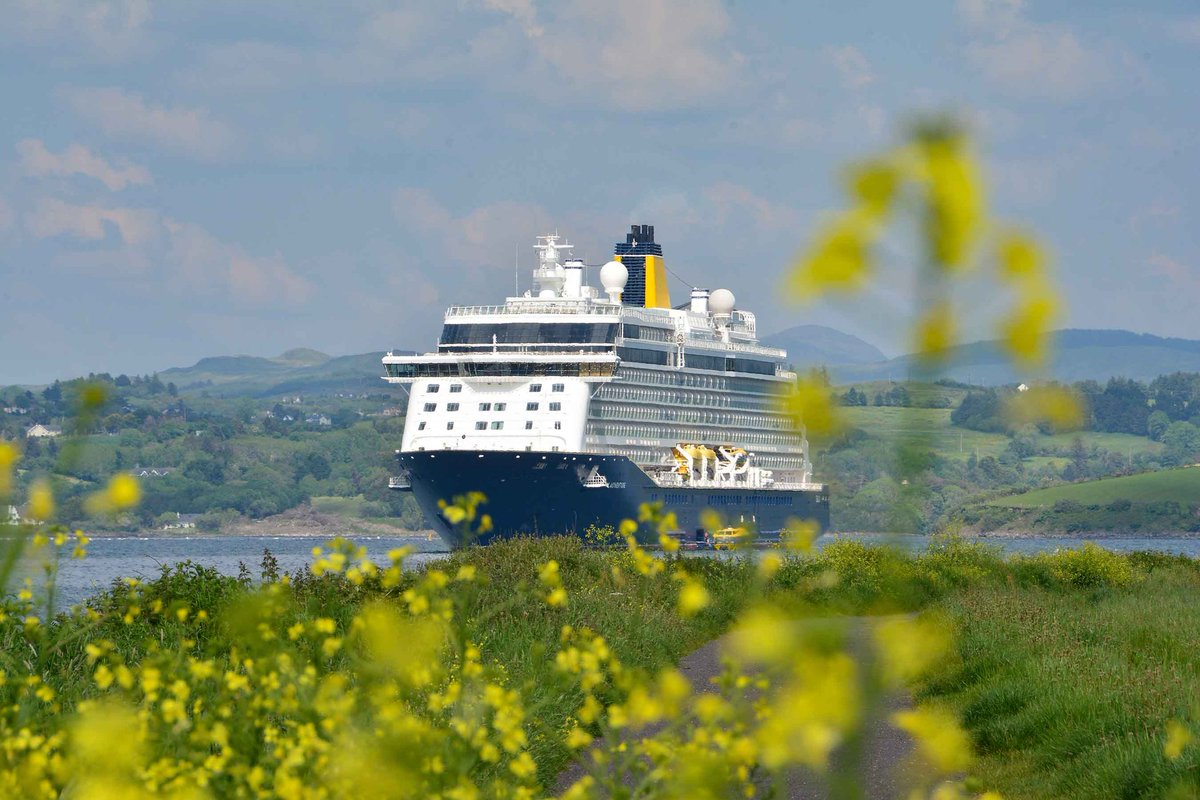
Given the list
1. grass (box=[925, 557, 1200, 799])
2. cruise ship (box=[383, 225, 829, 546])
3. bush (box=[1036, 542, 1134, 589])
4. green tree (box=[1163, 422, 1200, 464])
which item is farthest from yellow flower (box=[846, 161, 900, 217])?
green tree (box=[1163, 422, 1200, 464])

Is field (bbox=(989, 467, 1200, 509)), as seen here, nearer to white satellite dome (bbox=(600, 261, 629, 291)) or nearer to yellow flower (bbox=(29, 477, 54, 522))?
white satellite dome (bbox=(600, 261, 629, 291))

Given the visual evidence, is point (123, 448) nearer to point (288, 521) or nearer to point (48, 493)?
point (288, 521)

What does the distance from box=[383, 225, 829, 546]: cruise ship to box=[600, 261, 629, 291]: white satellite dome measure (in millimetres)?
63

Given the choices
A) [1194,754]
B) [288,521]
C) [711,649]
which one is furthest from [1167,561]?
[288,521]

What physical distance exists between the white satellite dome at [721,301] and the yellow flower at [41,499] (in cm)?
7169

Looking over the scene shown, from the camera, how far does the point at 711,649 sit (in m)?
19.3

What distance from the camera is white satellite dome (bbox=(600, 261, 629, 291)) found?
7156 centimetres

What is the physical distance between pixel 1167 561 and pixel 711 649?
62.0 feet

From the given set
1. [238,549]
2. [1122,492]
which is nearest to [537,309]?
[238,549]

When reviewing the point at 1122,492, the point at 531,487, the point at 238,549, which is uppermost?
the point at 1122,492

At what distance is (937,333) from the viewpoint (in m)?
2.99

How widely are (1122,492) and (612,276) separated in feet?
278

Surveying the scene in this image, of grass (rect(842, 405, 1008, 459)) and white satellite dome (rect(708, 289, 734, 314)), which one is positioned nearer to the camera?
grass (rect(842, 405, 1008, 459))

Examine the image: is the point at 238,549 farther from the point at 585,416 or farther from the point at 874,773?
the point at 874,773
